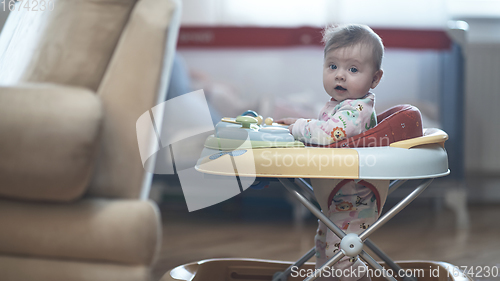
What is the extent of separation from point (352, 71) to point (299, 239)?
2.75ft

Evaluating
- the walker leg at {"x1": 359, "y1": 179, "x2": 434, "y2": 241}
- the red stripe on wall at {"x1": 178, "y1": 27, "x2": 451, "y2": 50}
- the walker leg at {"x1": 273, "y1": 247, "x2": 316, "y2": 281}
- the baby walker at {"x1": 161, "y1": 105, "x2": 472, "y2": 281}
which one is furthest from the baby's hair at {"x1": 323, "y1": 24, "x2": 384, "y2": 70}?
the red stripe on wall at {"x1": 178, "y1": 27, "x2": 451, "y2": 50}

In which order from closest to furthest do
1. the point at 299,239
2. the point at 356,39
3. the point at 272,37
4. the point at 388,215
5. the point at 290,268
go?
the point at 388,215, the point at 356,39, the point at 290,268, the point at 299,239, the point at 272,37

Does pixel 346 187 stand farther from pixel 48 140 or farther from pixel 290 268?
pixel 48 140

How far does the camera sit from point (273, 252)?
1.35 m

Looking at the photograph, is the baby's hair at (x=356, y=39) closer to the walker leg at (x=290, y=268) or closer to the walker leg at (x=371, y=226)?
the walker leg at (x=371, y=226)

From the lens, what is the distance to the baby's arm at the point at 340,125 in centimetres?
78

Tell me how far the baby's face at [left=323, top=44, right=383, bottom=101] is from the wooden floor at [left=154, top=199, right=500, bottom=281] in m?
0.65

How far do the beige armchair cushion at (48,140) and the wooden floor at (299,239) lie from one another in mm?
616

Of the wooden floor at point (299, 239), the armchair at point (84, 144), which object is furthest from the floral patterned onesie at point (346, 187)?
the wooden floor at point (299, 239)

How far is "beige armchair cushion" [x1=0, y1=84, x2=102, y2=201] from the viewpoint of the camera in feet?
1.88

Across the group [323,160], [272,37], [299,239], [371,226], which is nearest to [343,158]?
[323,160]

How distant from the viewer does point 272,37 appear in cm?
215

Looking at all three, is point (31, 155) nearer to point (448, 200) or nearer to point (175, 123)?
point (175, 123)

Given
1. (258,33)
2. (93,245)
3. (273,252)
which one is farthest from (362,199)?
(258,33)
